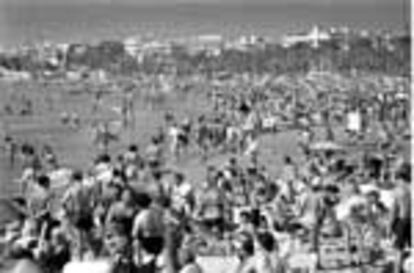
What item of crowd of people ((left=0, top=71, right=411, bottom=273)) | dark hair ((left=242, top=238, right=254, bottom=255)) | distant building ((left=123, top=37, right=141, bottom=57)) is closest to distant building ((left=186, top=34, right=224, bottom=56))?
distant building ((left=123, top=37, right=141, bottom=57))

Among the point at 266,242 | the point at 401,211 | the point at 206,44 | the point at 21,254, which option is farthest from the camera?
the point at 206,44

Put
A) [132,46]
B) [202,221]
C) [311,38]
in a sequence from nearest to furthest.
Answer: [202,221]
[311,38]
[132,46]

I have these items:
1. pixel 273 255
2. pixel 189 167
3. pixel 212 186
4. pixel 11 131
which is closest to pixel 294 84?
pixel 11 131

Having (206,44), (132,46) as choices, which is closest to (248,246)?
(206,44)

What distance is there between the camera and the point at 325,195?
16.5 feet

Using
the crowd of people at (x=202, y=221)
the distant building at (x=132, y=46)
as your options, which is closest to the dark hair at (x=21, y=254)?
the crowd of people at (x=202, y=221)

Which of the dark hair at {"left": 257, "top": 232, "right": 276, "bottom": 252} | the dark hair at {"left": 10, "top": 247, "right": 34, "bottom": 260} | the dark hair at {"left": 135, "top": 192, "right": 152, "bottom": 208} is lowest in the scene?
the dark hair at {"left": 257, "top": 232, "right": 276, "bottom": 252}

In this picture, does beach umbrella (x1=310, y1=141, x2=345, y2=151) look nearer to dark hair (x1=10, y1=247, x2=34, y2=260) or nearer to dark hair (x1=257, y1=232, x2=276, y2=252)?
dark hair (x1=257, y1=232, x2=276, y2=252)

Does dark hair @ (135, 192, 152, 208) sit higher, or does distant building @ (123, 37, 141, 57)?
distant building @ (123, 37, 141, 57)

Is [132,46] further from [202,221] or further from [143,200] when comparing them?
[143,200]

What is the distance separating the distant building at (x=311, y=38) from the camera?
103 feet

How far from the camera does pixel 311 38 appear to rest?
1396 inches

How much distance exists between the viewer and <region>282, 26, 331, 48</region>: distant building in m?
31.5

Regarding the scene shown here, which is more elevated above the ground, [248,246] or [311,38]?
[311,38]
